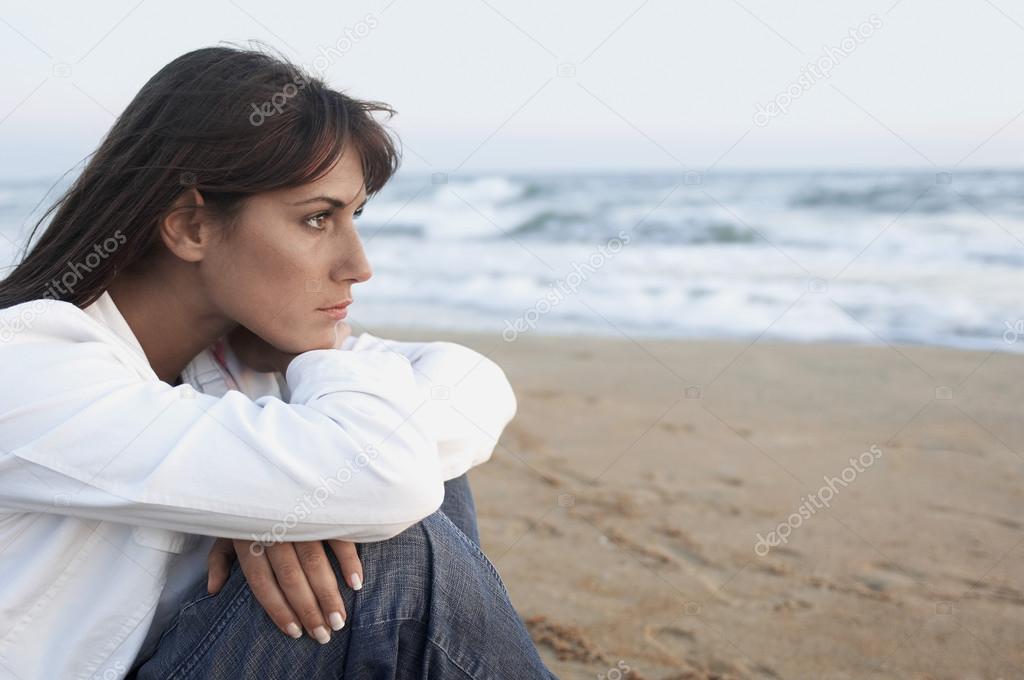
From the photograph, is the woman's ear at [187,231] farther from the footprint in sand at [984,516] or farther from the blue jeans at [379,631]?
the footprint in sand at [984,516]

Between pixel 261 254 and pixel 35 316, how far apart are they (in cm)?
48

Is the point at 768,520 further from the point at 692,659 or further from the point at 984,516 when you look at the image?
the point at 692,659

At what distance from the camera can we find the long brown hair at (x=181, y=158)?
1820mm

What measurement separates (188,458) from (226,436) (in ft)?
0.22

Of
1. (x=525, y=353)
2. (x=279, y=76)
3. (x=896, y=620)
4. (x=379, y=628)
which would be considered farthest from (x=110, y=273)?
(x=525, y=353)

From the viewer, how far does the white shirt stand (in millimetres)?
1461

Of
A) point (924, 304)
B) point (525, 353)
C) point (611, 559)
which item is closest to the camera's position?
point (611, 559)

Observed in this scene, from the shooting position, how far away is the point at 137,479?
4.79 feet

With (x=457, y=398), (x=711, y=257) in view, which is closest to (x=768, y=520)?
(x=457, y=398)

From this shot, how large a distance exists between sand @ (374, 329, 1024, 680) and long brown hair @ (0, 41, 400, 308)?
5.14 ft

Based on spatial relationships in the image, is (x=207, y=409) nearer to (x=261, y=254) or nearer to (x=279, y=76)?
(x=261, y=254)

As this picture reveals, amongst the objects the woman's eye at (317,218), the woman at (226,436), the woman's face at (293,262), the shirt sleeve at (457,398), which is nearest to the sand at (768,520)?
the shirt sleeve at (457,398)

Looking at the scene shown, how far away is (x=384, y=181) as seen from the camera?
2.27 metres

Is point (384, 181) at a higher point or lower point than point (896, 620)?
higher
